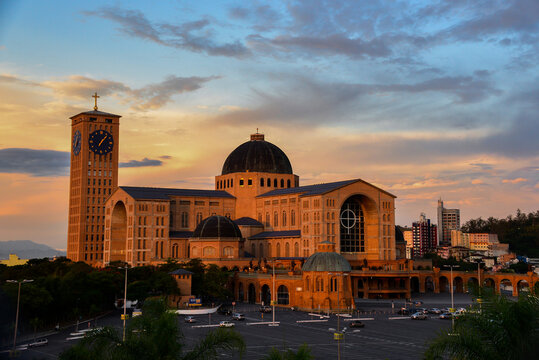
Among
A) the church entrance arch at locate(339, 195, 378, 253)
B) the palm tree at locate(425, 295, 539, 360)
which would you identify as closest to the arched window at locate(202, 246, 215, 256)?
the church entrance arch at locate(339, 195, 378, 253)

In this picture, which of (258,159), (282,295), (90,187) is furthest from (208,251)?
(90,187)

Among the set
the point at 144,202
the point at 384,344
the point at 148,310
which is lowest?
the point at 384,344

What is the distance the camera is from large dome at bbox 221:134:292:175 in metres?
179

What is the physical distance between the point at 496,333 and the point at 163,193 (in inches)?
5492

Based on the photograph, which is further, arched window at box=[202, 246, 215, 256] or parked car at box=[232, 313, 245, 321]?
arched window at box=[202, 246, 215, 256]

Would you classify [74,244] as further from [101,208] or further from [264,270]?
[264,270]

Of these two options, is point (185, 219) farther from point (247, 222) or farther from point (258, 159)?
point (258, 159)

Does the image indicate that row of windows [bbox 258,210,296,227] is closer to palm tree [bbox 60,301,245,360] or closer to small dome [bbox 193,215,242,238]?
small dome [bbox 193,215,242,238]

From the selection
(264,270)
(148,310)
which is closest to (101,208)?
(264,270)

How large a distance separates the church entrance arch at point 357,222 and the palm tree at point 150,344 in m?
122

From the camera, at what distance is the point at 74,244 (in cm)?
19812

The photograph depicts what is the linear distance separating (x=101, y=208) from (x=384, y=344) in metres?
Result: 135

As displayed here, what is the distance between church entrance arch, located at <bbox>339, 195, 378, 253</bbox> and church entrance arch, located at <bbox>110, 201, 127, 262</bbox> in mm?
53933

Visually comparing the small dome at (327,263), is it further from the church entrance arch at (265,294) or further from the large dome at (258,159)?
the large dome at (258,159)
